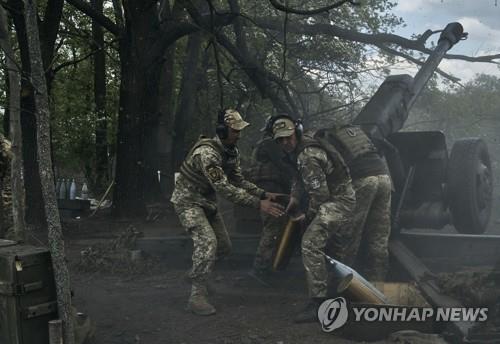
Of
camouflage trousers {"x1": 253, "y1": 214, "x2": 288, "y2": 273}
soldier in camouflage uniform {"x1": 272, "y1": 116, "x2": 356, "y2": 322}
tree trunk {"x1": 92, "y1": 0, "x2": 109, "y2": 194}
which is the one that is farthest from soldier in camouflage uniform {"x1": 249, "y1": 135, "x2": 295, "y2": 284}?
tree trunk {"x1": 92, "y1": 0, "x2": 109, "y2": 194}

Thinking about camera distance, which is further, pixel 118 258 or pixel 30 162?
pixel 30 162

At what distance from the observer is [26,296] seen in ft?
12.3

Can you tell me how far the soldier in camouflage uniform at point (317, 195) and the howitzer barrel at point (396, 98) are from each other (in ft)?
5.35

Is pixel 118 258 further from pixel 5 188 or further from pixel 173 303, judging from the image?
pixel 5 188

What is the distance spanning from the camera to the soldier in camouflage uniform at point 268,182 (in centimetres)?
633

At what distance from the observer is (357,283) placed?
4.72 metres

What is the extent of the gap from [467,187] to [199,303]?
3.57 m

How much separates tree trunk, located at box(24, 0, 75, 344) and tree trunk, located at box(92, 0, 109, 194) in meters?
10.4

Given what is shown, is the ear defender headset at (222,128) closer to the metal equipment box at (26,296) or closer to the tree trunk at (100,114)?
the metal equipment box at (26,296)

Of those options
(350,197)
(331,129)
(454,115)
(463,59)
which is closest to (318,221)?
(350,197)

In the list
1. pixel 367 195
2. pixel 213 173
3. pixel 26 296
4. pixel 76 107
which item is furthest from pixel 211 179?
pixel 76 107

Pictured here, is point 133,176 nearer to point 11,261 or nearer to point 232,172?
point 232,172

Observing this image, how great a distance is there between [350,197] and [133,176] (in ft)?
16.0

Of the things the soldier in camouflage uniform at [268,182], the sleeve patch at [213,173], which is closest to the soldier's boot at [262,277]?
the soldier in camouflage uniform at [268,182]
